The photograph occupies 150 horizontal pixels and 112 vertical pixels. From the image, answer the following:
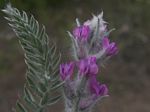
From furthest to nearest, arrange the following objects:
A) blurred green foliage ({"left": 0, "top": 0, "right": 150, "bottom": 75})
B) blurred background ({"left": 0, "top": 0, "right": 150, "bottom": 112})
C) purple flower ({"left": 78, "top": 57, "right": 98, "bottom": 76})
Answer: blurred green foliage ({"left": 0, "top": 0, "right": 150, "bottom": 75}), blurred background ({"left": 0, "top": 0, "right": 150, "bottom": 112}), purple flower ({"left": 78, "top": 57, "right": 98, "bottom": 76})

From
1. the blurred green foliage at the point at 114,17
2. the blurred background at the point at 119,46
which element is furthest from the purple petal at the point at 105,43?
the blurred green foliage at the point at 114,17

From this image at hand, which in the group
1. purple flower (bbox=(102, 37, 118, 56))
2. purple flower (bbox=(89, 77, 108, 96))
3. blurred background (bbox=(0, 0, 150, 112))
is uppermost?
purple flower (bbox=(102, 37, 118, 56))

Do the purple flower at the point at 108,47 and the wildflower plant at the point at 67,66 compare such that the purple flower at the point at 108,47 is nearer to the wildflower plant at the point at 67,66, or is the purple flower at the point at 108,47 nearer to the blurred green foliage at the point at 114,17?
the wildflower plant at the point at 67,66

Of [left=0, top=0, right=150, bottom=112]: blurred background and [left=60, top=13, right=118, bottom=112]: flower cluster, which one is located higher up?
[left=60, top=13, right=118, bottom=112]: flower cluster

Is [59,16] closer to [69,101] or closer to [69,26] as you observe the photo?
[69,26]

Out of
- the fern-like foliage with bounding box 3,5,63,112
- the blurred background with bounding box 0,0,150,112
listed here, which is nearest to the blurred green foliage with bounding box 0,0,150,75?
the blurred background with bounding box 0,0,150,112

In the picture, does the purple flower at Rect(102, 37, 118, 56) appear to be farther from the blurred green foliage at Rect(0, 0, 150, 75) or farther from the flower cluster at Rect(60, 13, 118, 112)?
the blurred green foliage at Rect(0, 0, 150, 75)

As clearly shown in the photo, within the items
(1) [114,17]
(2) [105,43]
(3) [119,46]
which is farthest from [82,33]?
(1) [114,17]

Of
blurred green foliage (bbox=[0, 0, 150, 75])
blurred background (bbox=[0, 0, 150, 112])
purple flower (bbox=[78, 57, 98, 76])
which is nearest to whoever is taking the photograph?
purple flower (bbox=[78, 57, 98, 76])

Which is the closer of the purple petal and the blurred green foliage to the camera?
the purple petal
